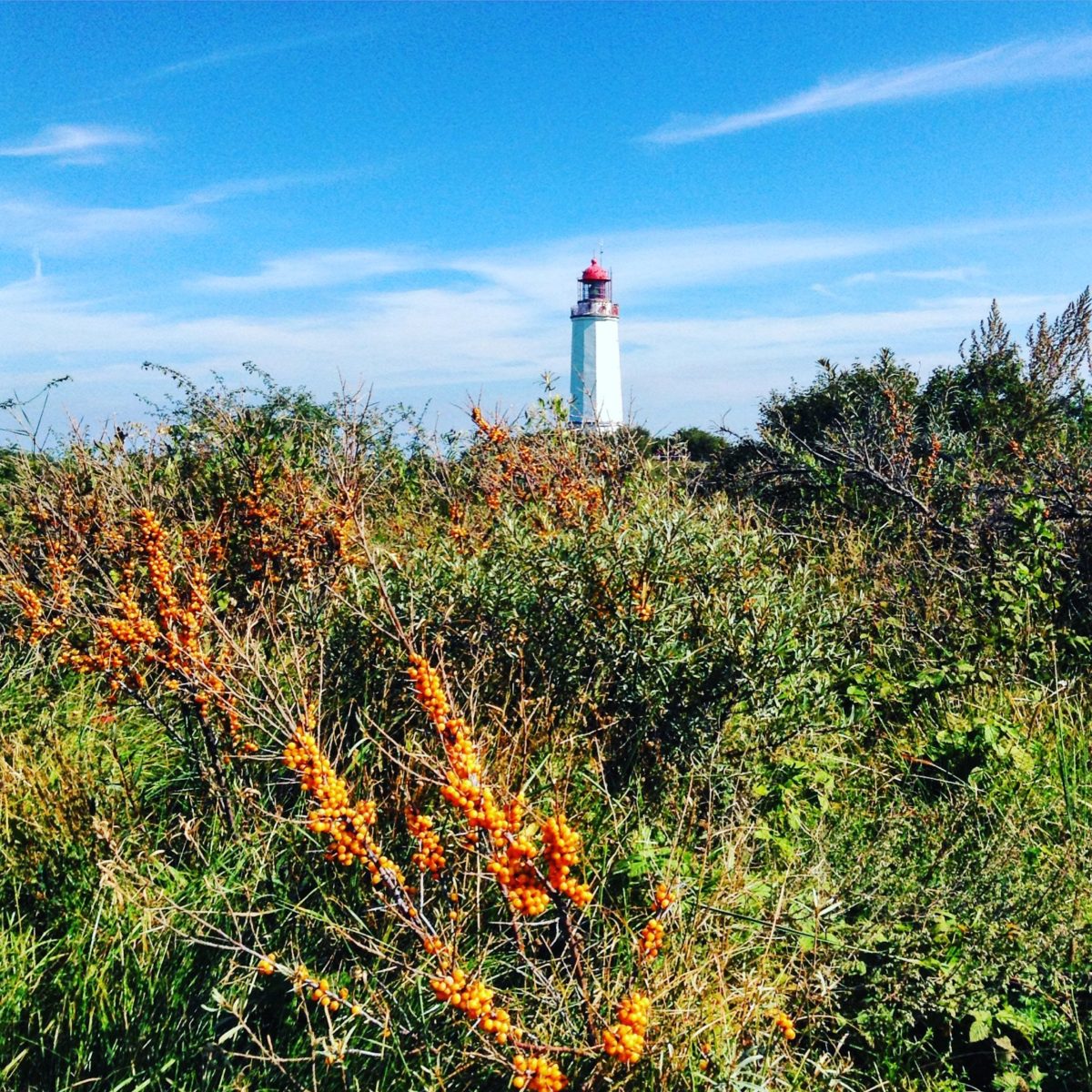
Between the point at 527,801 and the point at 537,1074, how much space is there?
106 centimetres

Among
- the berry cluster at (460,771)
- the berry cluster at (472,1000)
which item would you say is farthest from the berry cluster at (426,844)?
the berry cluster at (472,1000)

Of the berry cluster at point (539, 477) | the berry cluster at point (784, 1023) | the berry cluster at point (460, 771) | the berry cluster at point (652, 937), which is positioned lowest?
the berry cluster at point (784, 1023)

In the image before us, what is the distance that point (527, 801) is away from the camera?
317 centimetres

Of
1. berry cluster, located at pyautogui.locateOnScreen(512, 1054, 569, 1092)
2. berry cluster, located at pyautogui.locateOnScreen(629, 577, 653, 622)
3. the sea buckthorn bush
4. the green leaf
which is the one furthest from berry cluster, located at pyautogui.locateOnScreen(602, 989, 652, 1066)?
berry cluster, located at pyautogui.locateOnScreen(629, 577, 653, 622)

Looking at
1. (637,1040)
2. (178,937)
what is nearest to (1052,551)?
(637,1040)

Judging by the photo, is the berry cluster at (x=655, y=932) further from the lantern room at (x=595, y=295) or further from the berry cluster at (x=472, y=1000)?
the lantern room at (x=595, y=295)

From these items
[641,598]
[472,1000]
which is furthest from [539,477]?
[472,1000]

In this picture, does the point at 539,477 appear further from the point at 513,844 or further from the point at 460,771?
the point at 513,844

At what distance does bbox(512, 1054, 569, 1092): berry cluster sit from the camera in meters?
2.14

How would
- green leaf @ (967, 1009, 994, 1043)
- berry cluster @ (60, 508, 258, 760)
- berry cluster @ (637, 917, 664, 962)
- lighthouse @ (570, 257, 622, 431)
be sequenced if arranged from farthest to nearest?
1. lighthouse @ (570, 257, 622, 431)
2. berry cluster @ (60, 508, 258, 760)
3. green leaf @ (967, 1009, 994, 1043)
4. berry cluster @ (637, 917, 664, 962)

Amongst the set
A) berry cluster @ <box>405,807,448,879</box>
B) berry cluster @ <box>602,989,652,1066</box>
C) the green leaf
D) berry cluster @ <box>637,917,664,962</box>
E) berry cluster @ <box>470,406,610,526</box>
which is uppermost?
berry cluster @ <box>470,406,610,526</box>

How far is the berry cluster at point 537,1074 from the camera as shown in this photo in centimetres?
214

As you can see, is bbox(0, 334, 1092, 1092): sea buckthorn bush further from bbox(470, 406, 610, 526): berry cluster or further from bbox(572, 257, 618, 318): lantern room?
bbox(572, 257, 618, 318): lantern room

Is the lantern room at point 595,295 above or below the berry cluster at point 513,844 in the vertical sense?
above
